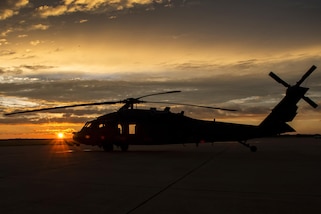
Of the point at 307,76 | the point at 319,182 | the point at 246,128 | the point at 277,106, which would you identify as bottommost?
the point at 319,182

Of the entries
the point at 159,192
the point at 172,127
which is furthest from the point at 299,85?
the point at 159,192

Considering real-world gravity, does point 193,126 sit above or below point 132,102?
below

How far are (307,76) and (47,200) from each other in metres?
18.7

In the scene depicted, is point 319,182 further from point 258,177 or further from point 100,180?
point 100,180

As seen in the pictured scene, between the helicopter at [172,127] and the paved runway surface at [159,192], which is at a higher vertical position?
the helicopter at [172,127]

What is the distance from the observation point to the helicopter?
72.0ft

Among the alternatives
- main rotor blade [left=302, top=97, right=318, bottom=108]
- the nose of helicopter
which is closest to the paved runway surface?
main rotor blade [left=302, top=97, right=318, bottom=108]

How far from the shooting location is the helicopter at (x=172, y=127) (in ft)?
72.0

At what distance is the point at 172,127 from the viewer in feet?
75.3

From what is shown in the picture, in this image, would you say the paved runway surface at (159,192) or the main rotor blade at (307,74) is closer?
the paved runway surface at (159,192)

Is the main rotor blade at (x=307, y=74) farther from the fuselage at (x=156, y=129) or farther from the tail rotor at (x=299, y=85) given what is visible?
the fuselage at (x=156, y=129)

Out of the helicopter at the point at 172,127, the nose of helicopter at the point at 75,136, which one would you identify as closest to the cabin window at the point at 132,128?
the helicopter at the point at 172,127

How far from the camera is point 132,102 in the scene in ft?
75.5

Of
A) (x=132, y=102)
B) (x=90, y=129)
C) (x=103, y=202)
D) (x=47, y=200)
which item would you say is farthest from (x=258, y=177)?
(x=90, y=129)
